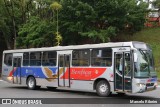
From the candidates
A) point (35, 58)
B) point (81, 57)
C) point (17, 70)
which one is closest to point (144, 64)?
point (81, 57)

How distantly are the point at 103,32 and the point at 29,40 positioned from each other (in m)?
10.00

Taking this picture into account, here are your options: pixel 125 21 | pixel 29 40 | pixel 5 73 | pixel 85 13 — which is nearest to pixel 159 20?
pixel 125 21

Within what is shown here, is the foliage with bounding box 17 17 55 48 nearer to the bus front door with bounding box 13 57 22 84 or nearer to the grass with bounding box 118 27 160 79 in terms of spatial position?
the grass with bounding box 118 27 160 79

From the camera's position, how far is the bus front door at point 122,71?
1778 centimetres

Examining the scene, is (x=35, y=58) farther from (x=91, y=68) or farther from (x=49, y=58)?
(x=91, y=68)

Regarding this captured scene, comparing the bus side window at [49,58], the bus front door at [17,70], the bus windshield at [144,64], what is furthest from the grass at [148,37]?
the bus windshield at [144,64]

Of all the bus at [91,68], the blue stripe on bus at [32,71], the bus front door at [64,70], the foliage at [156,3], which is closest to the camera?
the bus at [91,68]

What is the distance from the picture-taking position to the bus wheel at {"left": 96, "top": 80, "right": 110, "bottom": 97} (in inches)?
A: 747

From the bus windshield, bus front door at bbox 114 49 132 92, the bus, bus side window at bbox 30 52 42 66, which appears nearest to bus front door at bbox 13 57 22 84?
the bus

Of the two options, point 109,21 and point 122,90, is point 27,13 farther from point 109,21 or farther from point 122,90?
point 122,90

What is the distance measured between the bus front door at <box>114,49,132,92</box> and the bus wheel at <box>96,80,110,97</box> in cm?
63

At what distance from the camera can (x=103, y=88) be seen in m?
19.3

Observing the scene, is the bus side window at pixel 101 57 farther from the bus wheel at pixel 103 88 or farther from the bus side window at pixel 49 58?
the bus side window at pixel 49 58

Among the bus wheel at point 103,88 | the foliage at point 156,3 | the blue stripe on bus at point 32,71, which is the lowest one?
the bus wheel at point 103,88
